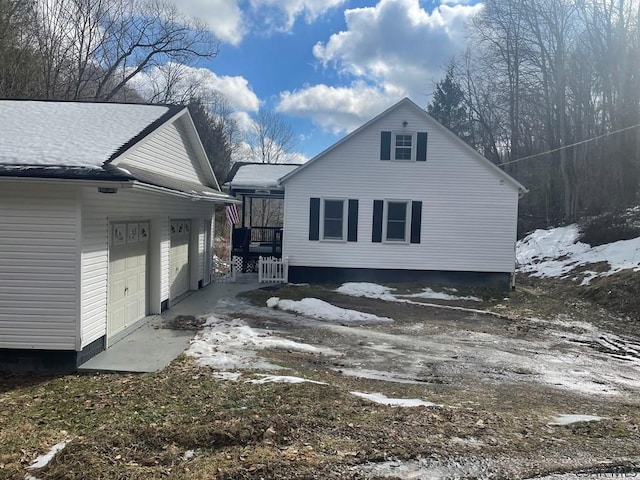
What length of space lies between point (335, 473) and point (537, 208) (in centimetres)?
3021

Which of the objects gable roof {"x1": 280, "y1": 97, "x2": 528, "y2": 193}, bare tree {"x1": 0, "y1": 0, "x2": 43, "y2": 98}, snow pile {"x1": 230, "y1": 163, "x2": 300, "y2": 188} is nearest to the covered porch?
snow pile {"x1": 230, "y1": 163, "x2": 300, "y2": 188}

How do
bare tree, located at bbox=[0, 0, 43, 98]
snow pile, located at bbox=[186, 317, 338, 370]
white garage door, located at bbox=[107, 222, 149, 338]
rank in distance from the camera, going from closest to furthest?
snow pile, located at bbox=[186, 317, 338, 370]
white garage door, located at bbox=[107, 222, 149, 338]
bare tree, located at bbox=[0, 0, 43, 98]

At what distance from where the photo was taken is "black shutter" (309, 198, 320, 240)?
16406mm

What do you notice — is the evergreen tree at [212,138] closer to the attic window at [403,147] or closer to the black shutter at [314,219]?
the black shutter at [314,219]

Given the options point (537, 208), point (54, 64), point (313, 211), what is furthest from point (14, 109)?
point (537, 208)

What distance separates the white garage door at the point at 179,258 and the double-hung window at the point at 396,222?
7.09 metres

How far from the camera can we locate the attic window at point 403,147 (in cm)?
1638

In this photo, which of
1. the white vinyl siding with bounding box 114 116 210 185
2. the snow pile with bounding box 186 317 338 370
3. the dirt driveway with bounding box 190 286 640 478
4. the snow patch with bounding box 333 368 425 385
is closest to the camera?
the dirt driveway with bounding box 190 286 640 478

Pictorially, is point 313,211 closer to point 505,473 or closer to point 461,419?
point 461,419

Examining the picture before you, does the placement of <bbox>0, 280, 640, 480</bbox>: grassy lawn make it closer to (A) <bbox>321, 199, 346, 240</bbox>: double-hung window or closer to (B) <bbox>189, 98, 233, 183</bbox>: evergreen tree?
(A) <bbox>321, 199, 346, 240</bbox>: double-hung window

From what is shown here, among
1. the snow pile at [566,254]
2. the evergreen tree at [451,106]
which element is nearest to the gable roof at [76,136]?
the snow pile at [566,254]

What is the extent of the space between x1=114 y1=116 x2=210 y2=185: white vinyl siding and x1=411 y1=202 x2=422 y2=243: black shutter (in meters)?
7.62

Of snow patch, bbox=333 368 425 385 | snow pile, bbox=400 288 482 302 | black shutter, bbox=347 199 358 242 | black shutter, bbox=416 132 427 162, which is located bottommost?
snow patch, bbox=333 368 425 385

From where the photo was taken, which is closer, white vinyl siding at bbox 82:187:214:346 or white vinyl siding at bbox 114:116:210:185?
white vinyl siding at bbox 82:187:214:346
